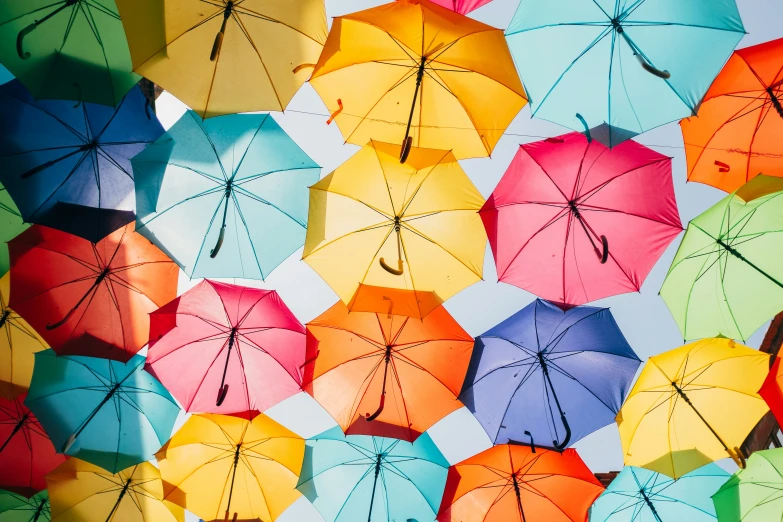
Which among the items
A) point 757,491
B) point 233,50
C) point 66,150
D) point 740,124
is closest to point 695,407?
point 757,491

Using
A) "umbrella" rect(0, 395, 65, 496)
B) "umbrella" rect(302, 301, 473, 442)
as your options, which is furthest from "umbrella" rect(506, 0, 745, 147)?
"umbrella" rect(0, 395, 65, 496)

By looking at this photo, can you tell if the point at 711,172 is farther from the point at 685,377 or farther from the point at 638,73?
the point at 685,377

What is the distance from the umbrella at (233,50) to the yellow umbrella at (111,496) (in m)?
5.36

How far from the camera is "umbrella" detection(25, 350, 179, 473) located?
7375 mm

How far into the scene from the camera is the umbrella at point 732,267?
20.2 feet

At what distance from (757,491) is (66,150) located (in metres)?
9.39

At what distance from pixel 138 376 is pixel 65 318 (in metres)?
1.25

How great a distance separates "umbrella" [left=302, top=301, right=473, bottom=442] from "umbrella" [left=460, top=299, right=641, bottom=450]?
38 centimetres

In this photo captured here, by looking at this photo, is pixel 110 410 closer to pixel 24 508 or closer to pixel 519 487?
pixel 24 508

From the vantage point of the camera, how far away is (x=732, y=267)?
652cm

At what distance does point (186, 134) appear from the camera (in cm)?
634

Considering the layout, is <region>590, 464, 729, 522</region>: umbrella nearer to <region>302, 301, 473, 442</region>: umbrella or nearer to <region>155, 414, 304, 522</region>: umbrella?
<region>302, 301, 473, 442</region>: umbrella

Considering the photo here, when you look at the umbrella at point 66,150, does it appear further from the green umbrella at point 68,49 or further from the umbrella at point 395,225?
the umbrella at point 395,225

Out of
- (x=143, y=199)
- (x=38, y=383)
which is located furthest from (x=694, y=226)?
(x=38, y=383)
